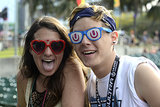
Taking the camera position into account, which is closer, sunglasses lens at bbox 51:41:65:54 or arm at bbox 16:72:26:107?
sunglasses lens at bbox 51:41:65:54

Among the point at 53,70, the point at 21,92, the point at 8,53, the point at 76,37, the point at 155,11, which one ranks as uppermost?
the point at 155,11

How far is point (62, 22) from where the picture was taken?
3.37 metres

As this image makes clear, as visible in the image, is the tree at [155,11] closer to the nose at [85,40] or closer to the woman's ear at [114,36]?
the woman's ear at [114,36]

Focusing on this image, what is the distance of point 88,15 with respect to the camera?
1756mm

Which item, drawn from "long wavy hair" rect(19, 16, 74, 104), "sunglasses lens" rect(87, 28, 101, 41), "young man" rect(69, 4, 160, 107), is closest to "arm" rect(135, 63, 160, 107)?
"young man" rect(69, 4, 160, 107)

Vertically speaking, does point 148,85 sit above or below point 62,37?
below

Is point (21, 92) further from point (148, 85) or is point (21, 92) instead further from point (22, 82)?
point (148, 85)

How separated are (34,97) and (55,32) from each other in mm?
670

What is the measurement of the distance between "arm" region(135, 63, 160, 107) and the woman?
62 cm

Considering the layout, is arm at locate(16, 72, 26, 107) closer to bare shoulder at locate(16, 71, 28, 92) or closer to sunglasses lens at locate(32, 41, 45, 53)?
bare shoulder at locate(16, 71, 28, 92)

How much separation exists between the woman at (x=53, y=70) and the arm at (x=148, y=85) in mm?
620

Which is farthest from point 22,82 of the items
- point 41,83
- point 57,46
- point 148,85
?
point 148,85

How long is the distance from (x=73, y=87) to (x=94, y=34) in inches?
23.2

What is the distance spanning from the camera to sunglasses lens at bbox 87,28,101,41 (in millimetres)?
1707
